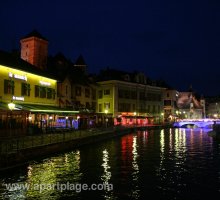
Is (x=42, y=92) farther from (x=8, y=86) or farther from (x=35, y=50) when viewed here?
(x=35, y=50)

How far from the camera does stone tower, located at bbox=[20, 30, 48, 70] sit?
183ft

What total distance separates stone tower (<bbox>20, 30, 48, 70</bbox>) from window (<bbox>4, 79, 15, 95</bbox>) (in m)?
18.3

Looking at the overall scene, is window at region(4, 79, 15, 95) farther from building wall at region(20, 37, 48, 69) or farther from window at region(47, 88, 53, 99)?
building wall at region(20, 37, 48, 69)

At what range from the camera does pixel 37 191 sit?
17641 mm

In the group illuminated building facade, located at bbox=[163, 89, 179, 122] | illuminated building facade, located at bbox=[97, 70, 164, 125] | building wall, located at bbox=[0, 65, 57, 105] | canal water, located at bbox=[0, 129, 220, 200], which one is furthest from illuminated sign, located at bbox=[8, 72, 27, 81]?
illuminated building facade, located at bbox=[163, 89, 179, 122]

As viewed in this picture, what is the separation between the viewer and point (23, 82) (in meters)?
40.9

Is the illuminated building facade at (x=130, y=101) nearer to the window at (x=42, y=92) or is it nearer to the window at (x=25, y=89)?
the window at (x=42, y=92)

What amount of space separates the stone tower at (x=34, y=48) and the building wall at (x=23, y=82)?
30.6ft

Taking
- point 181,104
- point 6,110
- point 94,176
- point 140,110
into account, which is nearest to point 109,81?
point 140,110

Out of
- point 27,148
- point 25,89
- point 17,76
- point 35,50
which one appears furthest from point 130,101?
point 27,148

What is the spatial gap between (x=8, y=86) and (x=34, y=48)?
19.5 meters

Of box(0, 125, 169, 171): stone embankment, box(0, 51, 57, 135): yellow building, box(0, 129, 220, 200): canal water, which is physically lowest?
box(0, 129, 220, 200): canal water

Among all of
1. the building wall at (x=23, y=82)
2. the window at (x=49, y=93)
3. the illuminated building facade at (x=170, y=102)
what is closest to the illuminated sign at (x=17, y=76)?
the building wall at (x=23, y=82)

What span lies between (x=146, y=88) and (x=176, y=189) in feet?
253
